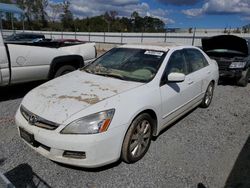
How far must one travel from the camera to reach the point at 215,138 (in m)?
4.24

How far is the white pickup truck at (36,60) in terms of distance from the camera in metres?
5.11

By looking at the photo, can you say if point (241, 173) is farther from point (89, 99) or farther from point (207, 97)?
point (207, 97)

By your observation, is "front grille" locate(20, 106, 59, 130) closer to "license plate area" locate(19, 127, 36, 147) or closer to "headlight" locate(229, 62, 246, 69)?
"license plate area" locate(19, 127, 36, 147)

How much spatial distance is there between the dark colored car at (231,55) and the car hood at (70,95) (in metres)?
5.78

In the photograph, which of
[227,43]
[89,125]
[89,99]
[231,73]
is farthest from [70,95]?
[227,43]

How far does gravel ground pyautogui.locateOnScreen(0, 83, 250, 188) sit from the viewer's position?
9.68 feet

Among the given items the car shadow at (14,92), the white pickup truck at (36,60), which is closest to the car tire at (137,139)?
the white pickup truck at (36,60)

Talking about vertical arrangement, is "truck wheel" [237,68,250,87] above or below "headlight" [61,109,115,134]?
below

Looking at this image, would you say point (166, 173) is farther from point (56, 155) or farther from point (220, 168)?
point (56, 155)

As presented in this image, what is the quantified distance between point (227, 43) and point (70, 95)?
7.71 metres

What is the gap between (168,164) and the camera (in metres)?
3.35

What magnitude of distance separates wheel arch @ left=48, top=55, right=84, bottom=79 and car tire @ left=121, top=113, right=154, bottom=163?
3569 mm

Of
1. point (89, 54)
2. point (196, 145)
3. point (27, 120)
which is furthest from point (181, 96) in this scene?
point (89, 54)

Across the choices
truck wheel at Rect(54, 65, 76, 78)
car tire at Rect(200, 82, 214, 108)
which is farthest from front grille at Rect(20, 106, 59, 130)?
car tire at Rect(200, 82, 214, 108)
